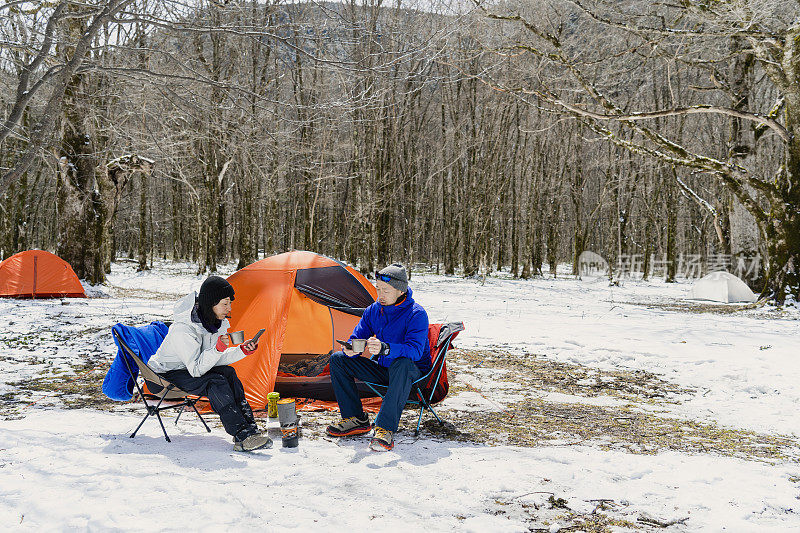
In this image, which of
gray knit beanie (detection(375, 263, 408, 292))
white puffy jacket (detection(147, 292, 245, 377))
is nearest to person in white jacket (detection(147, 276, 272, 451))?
white puffy jacket (detection(147, 292, 245, 377))

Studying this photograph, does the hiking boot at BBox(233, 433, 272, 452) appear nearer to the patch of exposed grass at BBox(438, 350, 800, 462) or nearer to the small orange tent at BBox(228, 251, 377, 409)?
the small orange tent at BBox(228, 251, 377, 409)

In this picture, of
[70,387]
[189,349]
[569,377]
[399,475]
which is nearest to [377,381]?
A: [399,475]

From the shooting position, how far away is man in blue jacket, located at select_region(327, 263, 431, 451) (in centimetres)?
400

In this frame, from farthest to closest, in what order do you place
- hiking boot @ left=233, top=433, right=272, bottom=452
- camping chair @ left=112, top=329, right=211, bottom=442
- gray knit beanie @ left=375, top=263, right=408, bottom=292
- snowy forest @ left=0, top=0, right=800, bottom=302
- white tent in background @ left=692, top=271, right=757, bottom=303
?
1. white tent in background @ left=692, top=271, right=757, bottom=303
2. snowy forest @ left=0, top=0, right=800, bottom=302
3. gray knit beanie @ left=375, top=263, right=408, bottom=292
4. camping chair @ left=112, top=329, right=211, bottom=442
5. hiking boot @ left=233, top=433, right=272, bottom=452

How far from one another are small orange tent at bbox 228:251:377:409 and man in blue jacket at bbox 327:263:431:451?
3.09 feet

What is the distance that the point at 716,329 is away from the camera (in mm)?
8492

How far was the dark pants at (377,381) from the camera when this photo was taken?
3941 mm

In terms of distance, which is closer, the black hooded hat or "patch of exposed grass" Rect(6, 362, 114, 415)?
the black hooded hat

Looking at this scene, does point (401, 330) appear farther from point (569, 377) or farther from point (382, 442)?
point (569, 377)

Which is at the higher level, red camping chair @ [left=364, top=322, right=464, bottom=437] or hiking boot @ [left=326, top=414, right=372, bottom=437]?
red camping chair @ [left=364, top=322, right=464, bottom=437]

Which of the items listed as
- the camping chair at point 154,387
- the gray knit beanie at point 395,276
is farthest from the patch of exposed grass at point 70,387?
the gray knit beanie at point 395,276

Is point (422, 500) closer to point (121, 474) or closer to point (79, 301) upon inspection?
point (121, 474)

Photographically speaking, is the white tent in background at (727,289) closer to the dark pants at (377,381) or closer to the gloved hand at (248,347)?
the dark pants at (377,381)

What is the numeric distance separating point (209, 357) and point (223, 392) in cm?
28
